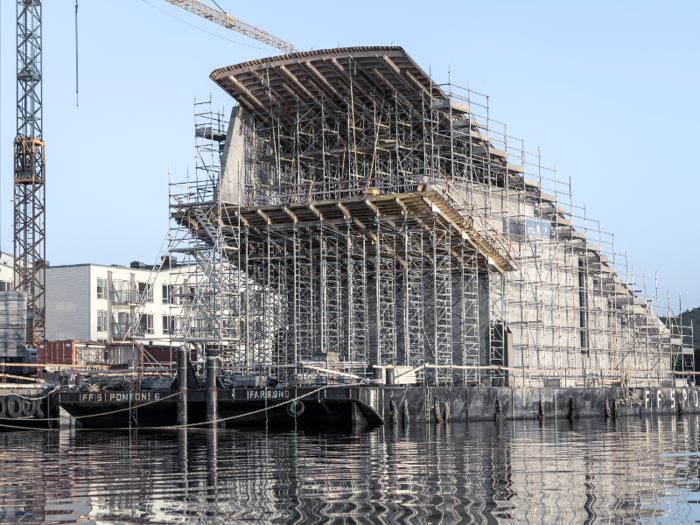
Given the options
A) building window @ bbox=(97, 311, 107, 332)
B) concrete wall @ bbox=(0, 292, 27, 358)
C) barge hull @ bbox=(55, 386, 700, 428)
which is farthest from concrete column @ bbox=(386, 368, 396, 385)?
building window @ bbox=(97, 311, 107, 332)

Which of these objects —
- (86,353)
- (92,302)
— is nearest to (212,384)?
(86,353)

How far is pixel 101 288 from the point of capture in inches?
3108

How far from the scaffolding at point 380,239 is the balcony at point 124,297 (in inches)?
1049

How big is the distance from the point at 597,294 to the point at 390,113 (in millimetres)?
16874

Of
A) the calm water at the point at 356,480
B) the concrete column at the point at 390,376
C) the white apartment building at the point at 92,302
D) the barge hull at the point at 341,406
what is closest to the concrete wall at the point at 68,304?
the white apartment building at the point at 92,302

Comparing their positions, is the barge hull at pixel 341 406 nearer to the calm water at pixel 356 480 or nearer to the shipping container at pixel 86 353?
the calm water at pixel 356 480

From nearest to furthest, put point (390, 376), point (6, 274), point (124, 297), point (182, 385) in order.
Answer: point (182, 385) → point (390, 376) → point (124, 297) → point (6, 274)

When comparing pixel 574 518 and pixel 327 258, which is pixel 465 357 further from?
pixel 574 518

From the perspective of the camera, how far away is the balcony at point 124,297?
7969 centimetres

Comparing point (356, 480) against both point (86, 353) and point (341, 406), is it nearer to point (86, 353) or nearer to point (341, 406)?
point (341, 406)

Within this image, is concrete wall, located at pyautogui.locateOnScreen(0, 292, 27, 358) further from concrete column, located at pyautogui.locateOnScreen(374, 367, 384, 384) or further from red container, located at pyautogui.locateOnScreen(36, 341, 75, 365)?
concrete column, located at pyautogui.locateOnScreen(374, 367, 384, 384)

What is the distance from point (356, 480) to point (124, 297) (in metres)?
65.9

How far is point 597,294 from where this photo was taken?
5712cm

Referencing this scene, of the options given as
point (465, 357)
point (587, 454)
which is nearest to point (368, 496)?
point (587, 454)
